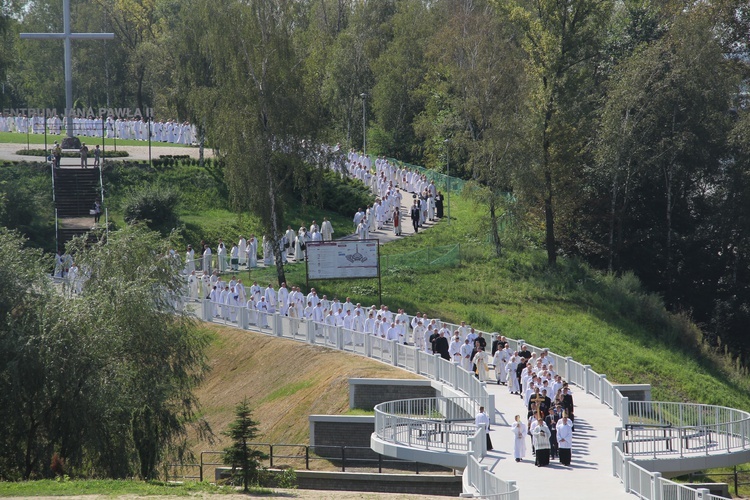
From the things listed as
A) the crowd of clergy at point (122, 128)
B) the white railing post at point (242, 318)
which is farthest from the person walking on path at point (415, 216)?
the crowd of clergy at point (122, 128)

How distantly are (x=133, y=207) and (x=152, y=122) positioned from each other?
870 inches

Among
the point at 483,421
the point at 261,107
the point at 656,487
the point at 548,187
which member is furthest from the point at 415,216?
the point at 656,487

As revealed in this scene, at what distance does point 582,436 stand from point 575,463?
91.4 inches

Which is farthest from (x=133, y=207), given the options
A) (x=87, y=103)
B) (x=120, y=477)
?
(x=87, y=103)

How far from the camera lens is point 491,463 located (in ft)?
88.9

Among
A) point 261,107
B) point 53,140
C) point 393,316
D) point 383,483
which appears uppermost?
point 53,140

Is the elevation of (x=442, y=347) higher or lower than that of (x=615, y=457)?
higher

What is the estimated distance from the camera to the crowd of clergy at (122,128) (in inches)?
3024

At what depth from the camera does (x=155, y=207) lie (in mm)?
58500

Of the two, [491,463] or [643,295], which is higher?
[643,295]

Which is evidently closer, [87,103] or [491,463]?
[491,463]

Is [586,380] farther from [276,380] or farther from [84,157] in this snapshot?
[84,157]

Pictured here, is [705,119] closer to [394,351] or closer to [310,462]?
[394,351]

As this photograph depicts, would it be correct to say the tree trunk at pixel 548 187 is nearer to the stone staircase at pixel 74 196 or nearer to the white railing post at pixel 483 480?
the stone staircase at pixel 74 196
